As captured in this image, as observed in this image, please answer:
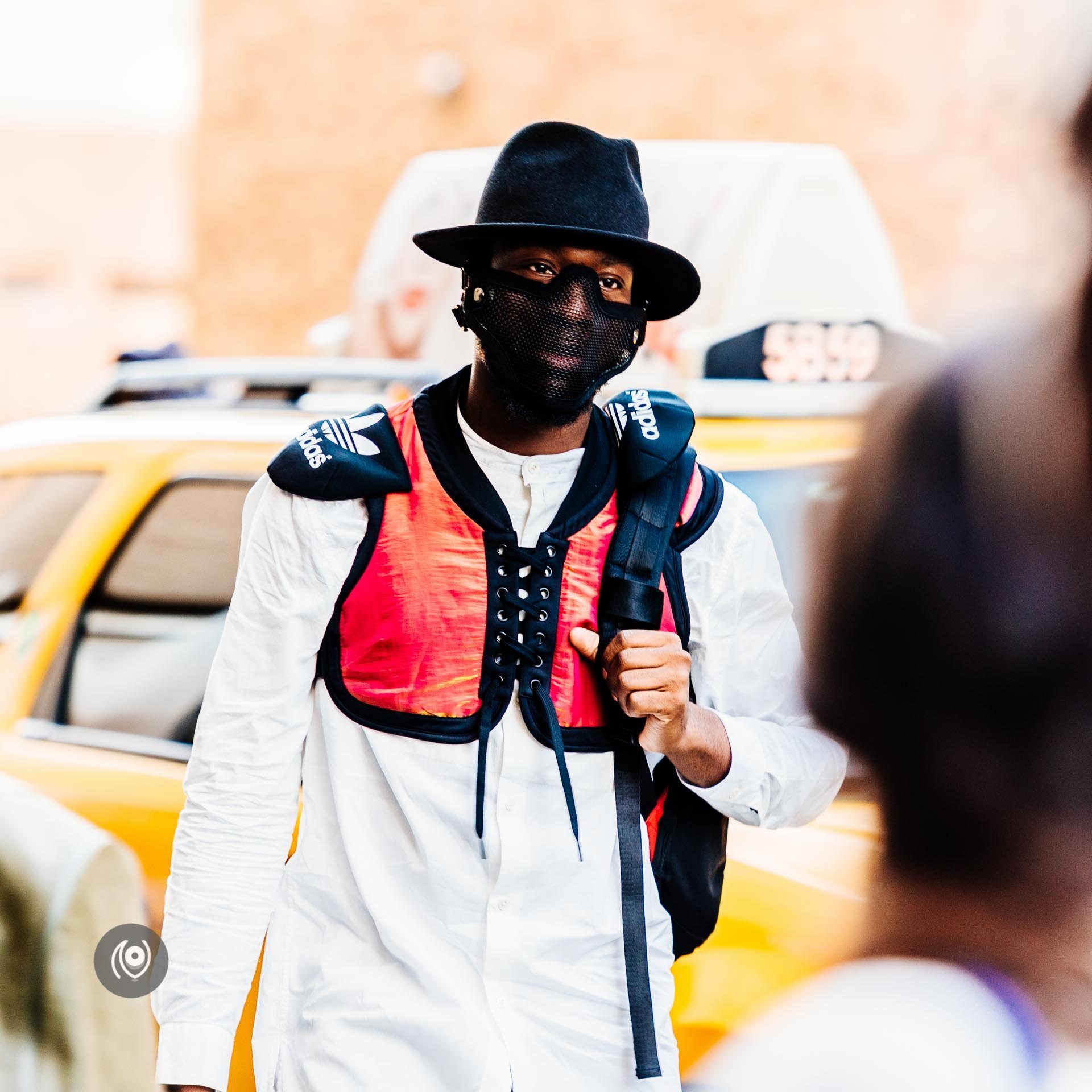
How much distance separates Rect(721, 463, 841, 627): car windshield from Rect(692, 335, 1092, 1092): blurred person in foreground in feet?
3.93

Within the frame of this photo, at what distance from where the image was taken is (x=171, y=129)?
185 inches

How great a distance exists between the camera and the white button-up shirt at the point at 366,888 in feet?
5.10

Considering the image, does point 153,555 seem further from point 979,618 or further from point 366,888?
point 979,618

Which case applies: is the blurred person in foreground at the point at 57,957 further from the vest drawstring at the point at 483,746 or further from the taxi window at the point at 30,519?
the taxi window at the point at 30,519

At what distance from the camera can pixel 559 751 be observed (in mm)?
1552

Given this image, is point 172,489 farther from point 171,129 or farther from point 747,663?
point 171,129

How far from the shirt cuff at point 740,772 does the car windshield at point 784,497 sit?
346mm

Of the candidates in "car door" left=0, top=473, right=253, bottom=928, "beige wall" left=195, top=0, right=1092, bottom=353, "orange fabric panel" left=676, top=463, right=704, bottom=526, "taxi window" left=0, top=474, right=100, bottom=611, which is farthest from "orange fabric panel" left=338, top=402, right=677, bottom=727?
"taxi window" left=0, top=474, right=100, bottom=611

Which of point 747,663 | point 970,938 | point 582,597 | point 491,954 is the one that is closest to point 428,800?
point 491,954

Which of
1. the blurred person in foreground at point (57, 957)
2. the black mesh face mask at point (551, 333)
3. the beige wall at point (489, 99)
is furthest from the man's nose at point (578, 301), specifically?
the blurred person in foreground at point (57, 957)

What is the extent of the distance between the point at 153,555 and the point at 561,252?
114cm

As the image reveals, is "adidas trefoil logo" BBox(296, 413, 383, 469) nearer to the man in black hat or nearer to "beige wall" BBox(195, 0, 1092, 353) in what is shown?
the man in black hat

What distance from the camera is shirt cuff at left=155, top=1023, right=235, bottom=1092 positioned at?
1.56 m

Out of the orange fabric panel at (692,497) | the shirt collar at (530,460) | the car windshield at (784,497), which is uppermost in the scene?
the shirt collar at (530,460)
